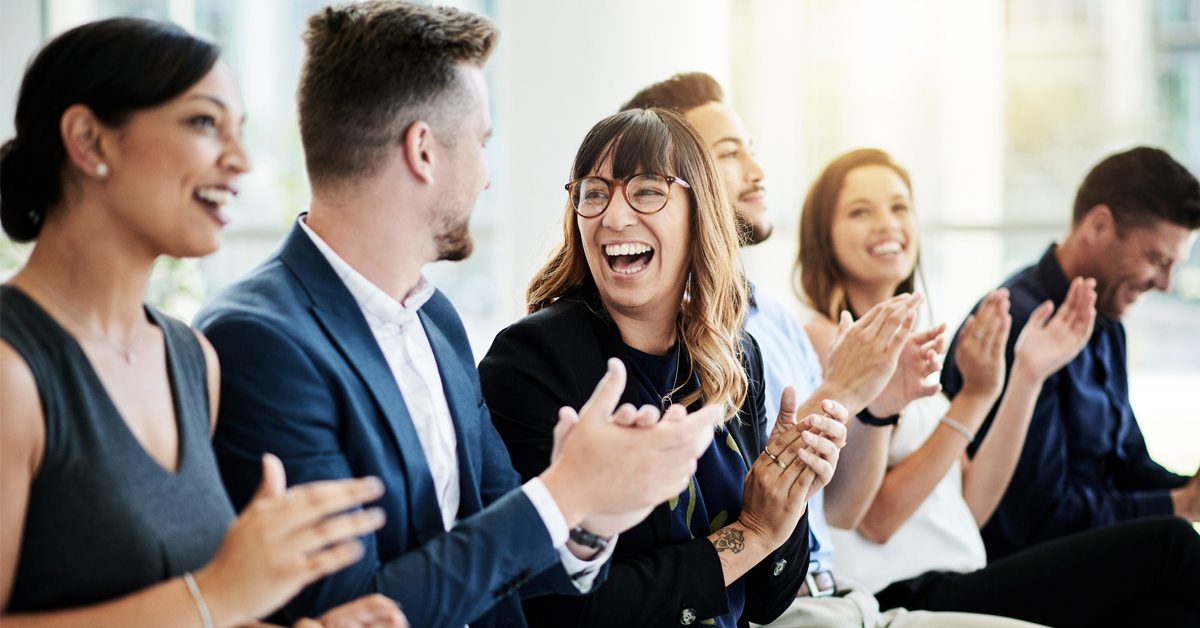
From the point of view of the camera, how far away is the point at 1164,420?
447cm

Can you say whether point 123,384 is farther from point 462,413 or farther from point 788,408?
point 788,408

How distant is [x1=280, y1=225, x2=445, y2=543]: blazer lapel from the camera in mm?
1194

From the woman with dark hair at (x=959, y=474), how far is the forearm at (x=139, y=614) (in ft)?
4.86

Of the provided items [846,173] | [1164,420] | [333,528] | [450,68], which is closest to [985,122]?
[1164,420]

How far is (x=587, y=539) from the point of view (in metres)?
1.26

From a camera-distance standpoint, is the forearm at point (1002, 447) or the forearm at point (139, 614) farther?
the forearm at point (1002, 447)

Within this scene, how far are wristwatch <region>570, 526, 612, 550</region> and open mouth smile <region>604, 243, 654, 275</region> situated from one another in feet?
1.64

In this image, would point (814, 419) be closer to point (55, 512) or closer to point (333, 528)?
point (333, 528)

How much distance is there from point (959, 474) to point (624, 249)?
1.30 m

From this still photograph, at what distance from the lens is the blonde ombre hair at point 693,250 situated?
1613 mm

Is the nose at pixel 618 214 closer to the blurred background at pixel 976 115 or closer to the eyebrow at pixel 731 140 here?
the eyebrow at pixel 731 140

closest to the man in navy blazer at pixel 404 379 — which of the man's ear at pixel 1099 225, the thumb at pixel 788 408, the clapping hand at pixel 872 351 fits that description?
the thumb at pixel 788 408

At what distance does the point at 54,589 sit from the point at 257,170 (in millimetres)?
4530

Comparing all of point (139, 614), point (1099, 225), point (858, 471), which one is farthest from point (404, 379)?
point (1099, 225)
